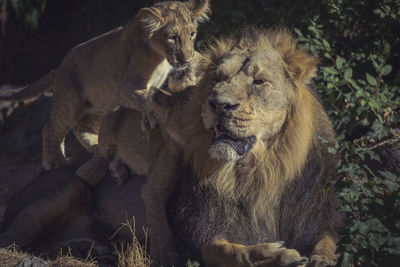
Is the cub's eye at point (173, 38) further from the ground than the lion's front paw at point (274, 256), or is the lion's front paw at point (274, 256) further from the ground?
the cub's eye at point (173, 38)

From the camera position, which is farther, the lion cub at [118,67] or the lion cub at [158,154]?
the lion cub at [118,67]

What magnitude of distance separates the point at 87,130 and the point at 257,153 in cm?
280

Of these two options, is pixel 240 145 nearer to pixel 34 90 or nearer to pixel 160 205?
pixel 160 205

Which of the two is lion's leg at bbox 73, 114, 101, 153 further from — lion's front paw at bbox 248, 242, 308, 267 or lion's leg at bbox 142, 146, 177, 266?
lion's front paw at bbox 248, 242, 308, 267

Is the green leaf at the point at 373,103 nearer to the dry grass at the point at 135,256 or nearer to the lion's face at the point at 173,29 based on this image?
the dry grass at the point at 135,256

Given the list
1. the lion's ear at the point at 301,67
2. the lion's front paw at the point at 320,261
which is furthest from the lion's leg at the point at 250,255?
the lion's ear at the point at 301,67

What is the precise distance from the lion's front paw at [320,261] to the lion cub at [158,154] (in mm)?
952

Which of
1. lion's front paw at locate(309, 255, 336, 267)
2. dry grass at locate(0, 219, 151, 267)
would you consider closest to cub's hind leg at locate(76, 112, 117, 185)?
dry grass at locate(0, 219, 151, 267)

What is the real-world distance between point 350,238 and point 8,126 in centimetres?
623

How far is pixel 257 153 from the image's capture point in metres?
3.36

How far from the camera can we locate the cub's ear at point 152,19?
4.98 metres

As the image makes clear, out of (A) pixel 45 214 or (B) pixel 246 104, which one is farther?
(A) pixel 45 214

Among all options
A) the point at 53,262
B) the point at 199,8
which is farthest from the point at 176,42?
the point at 53,262

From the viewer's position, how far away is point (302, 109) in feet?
11.2
